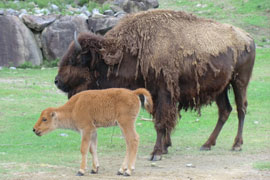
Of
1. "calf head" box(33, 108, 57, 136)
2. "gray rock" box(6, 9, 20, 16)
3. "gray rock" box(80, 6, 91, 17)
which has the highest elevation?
"calf head" box(33, 108, 57, 136)

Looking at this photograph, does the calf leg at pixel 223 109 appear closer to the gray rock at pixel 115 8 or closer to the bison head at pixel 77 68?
the bison head at pixel 77 68

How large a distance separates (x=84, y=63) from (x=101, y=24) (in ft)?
29.6

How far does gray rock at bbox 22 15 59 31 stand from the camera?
16.9m

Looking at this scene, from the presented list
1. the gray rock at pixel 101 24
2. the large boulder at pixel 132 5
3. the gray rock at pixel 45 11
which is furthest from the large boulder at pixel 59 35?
the large boulder at pixel 132 5

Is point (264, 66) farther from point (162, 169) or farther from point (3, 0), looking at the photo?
point (162, 169)

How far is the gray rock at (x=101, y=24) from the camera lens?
1714cm

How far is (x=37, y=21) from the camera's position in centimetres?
1692

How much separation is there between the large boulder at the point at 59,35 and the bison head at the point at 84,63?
8.64 m

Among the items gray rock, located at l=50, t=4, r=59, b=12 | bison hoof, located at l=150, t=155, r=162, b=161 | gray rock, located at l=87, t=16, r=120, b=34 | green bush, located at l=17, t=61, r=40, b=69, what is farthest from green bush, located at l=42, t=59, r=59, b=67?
bison hoof, located at l=150, t=155, r=162, b=161

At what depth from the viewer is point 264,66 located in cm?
1844

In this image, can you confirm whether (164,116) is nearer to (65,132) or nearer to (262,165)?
(262,165)

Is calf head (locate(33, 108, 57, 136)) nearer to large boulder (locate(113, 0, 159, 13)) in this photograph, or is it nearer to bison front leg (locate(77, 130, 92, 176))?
bison front leg (locate(77, 130, 92, 176))

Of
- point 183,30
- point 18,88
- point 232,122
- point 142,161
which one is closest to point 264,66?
point 232,122

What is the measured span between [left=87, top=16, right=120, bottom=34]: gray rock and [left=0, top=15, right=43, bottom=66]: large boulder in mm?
1963
